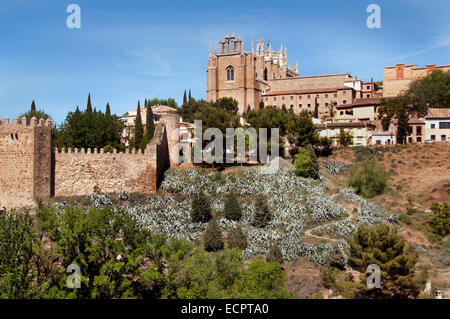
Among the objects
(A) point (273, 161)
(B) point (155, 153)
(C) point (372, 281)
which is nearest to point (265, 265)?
(C) point (372, 281)

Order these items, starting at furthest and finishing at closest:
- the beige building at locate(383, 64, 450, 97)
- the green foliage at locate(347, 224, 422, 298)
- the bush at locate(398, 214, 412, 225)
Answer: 1. the beige building at locate(383, 64, 450, 97)
2. the bush at locate(398, 214, 412, 225)
3. the green foliage at locate(347, 224, 422, 298)

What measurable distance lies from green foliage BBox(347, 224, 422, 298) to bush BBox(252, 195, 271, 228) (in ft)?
20.9

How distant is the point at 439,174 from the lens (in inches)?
1496

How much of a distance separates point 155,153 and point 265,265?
1409cm

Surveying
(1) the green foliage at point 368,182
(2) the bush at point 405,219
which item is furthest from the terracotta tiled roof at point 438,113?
(2) the bush at point 405,219

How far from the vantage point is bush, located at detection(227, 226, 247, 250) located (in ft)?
87.9

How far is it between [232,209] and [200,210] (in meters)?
1.97

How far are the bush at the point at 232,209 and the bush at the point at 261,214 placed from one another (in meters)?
1.04

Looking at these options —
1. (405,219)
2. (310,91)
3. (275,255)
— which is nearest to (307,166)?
(405,219)

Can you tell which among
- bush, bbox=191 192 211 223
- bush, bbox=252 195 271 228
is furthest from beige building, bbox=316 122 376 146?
bush, bbox=191 192 211 223

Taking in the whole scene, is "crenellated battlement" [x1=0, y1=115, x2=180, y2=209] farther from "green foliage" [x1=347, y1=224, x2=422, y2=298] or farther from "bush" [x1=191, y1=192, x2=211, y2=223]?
"green foliage" [x1=347, y1=224, x2=422, y2=298]

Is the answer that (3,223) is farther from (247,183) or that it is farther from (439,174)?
(439,174)

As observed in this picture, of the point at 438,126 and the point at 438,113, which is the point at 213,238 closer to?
the point at 438,126
